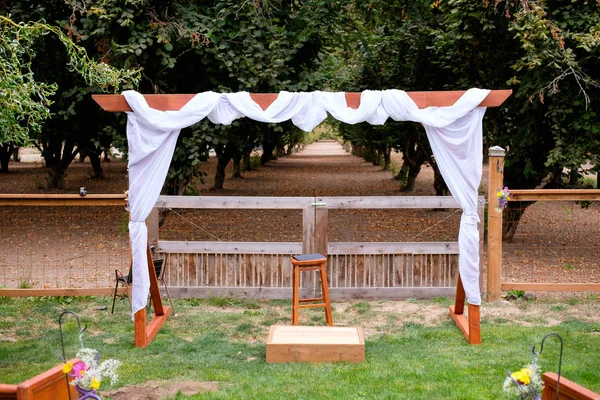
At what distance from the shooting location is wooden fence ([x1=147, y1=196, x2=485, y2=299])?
9.61 meters

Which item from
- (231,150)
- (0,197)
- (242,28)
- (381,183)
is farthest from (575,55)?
(381,183)

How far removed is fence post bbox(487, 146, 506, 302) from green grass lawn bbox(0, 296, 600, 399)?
1.26 feet

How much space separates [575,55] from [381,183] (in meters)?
17.4

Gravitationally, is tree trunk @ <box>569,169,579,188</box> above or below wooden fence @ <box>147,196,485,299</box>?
above

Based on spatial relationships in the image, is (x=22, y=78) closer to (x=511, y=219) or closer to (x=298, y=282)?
(x=298, y=282)

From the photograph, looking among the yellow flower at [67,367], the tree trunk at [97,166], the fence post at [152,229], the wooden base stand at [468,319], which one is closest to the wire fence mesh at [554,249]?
the wooden base stand at [468,319]

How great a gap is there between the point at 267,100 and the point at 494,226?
12.2 feet

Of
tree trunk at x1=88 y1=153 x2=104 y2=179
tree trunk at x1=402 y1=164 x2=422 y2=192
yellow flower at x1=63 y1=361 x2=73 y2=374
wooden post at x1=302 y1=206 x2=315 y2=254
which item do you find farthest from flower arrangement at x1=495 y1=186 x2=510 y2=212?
tree trunk at x1=88 y1=153 x2=104 y2=179

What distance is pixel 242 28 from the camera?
1288 cm

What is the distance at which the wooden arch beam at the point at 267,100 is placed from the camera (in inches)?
291

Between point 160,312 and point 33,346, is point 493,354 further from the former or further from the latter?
point 33,346

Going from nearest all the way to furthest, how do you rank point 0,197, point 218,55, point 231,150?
point 0,197 → point 218,55 → point 231,150

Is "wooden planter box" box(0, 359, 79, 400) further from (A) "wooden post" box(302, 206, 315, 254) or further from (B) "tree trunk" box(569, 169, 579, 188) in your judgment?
(B) "tree trunk" box(569, 169, 579, 188)

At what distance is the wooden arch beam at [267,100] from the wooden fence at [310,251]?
7.25 ft
